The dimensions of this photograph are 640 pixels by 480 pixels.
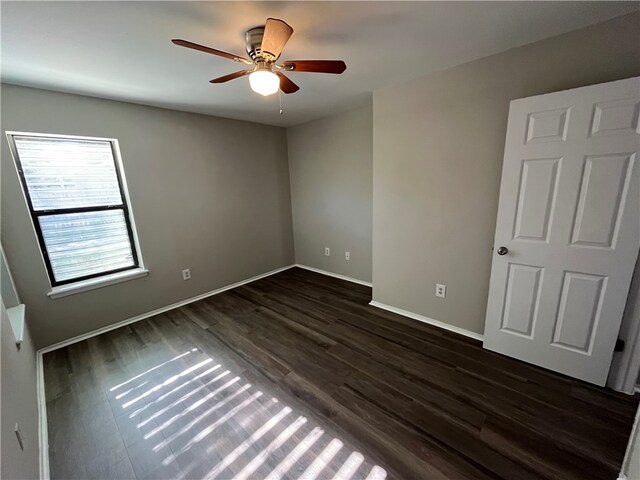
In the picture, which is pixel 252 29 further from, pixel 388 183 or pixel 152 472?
pixel 152 472

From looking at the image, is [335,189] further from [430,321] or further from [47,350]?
[47,350]

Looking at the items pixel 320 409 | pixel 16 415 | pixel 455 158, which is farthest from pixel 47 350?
pixel 455 158

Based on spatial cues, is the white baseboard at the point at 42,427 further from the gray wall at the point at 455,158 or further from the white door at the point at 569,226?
the white door at the point at 569,226

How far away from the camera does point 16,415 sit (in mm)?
1148

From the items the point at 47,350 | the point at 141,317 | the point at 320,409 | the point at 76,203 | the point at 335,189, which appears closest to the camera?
the point at 320,409

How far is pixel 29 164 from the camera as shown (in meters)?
2.19

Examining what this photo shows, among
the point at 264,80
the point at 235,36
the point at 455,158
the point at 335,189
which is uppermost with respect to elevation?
the point at 235,36

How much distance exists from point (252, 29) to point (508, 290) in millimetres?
2566

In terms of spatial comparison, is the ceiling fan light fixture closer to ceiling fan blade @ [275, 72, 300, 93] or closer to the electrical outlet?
ceiling fan blade @ [275, 72, 300, 93]

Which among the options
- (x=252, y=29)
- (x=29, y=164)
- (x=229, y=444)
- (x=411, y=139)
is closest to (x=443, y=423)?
(x=229, y=444)

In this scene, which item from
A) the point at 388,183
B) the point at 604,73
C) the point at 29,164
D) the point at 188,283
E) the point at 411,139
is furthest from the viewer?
the point at 188,283

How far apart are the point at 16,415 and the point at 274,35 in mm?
2195

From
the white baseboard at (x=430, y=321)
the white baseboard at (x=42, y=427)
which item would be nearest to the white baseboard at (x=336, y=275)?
the white baseboard at (x=430, y=321)

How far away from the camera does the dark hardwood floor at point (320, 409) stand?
132 centimetres
